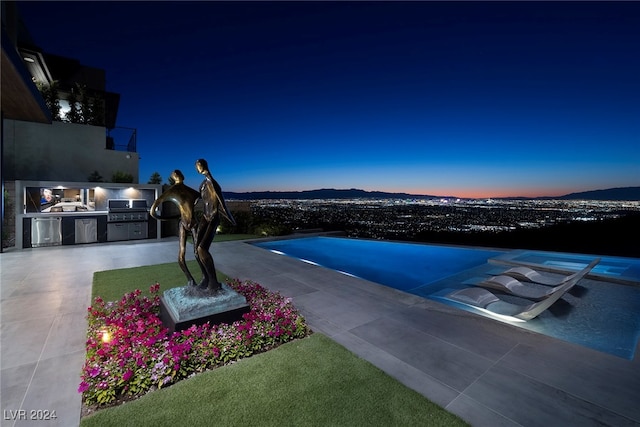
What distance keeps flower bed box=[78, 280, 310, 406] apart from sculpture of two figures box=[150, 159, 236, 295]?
700 mm

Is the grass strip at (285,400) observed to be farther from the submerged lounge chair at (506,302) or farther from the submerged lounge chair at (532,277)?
the submerged lounge chair at (532,277)

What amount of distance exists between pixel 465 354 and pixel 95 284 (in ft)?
21.1

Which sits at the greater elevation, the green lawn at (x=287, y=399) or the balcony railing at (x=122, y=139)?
the balcony railing at (x=122, y=139)

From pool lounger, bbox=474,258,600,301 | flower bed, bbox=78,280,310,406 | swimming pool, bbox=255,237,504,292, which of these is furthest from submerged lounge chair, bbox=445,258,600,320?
flower bed, bbox=78,280,310,406

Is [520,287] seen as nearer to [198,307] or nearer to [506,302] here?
[506,302]

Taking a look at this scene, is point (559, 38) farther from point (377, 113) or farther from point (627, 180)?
point (627, 180)

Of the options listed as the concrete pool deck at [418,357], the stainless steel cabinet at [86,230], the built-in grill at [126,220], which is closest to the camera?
the concrete pool deck at [418,357]

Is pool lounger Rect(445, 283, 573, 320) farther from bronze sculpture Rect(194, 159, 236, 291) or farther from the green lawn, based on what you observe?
bronze sculpture Rect(194, 159, 236, 291)

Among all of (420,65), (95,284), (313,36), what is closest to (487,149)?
(420,65)

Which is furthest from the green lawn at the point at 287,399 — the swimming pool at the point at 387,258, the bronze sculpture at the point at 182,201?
the swimming pool at the point at 387,258

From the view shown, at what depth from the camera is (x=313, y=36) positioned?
12898 millimetres

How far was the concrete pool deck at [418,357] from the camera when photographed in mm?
2195

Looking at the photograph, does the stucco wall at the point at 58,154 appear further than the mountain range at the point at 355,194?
No

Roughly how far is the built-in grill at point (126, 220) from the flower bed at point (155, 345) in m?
7.84
